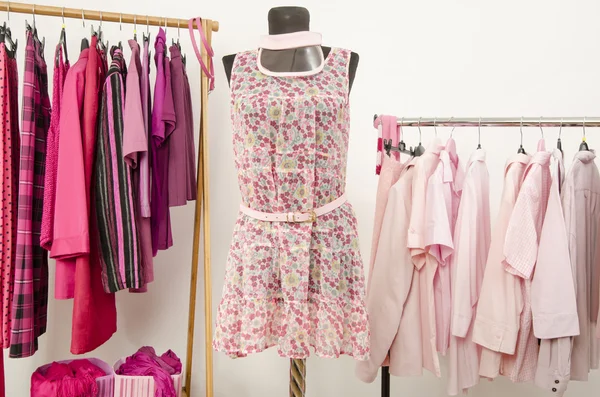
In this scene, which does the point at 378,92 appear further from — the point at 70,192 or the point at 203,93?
the point at 70,192

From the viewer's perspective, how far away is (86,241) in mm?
1785

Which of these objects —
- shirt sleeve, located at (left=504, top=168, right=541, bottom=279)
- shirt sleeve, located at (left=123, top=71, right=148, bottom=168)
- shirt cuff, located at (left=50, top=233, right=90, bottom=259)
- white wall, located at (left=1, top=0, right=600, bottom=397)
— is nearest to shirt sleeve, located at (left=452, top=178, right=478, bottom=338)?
shirt sleeve, located at (left=504, top=168, right=541, bottom=279)

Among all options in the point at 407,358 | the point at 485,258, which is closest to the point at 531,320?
the point at 485,258

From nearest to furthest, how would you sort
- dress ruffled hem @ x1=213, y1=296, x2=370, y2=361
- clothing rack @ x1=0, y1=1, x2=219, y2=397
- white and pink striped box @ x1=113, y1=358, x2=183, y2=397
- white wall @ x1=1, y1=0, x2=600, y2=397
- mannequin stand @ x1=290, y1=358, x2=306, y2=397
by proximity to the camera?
1. dress ruffled hem @ x1=213, y1=296, x2=370, y2=361
2. mannequin stand @ x1=290, y1=358, x2=306, y2=397
3. clothing rack @ x1=0, y1=1, x2=219, y2=397
4. white and pink striped box @ x1=113, y1=358, x2=183, y2=397
5. white wall @ x1=1, y1=0, x2=600, y2=397

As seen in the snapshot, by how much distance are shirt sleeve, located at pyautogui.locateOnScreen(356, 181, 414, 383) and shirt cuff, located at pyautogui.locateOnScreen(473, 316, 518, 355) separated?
0.26 meters

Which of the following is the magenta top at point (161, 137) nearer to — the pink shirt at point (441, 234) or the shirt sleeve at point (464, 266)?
the pink shirt at point (441, 234)

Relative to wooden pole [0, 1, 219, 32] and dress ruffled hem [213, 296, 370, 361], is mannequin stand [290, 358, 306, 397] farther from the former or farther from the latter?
wooden pole [0, 1, 219, 32]

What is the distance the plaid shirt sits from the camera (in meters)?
1.82

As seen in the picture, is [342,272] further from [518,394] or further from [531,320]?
[518,394]

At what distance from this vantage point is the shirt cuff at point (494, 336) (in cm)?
176

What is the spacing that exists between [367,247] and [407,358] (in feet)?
3.05

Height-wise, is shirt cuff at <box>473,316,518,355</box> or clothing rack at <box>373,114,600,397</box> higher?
clothing rack at <box>373,114,600,397</box>

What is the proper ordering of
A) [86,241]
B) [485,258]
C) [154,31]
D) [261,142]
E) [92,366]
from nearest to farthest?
[261,142]
[86,241]
[485,258]
[92,366]
[154,31]

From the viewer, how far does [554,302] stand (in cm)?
171
